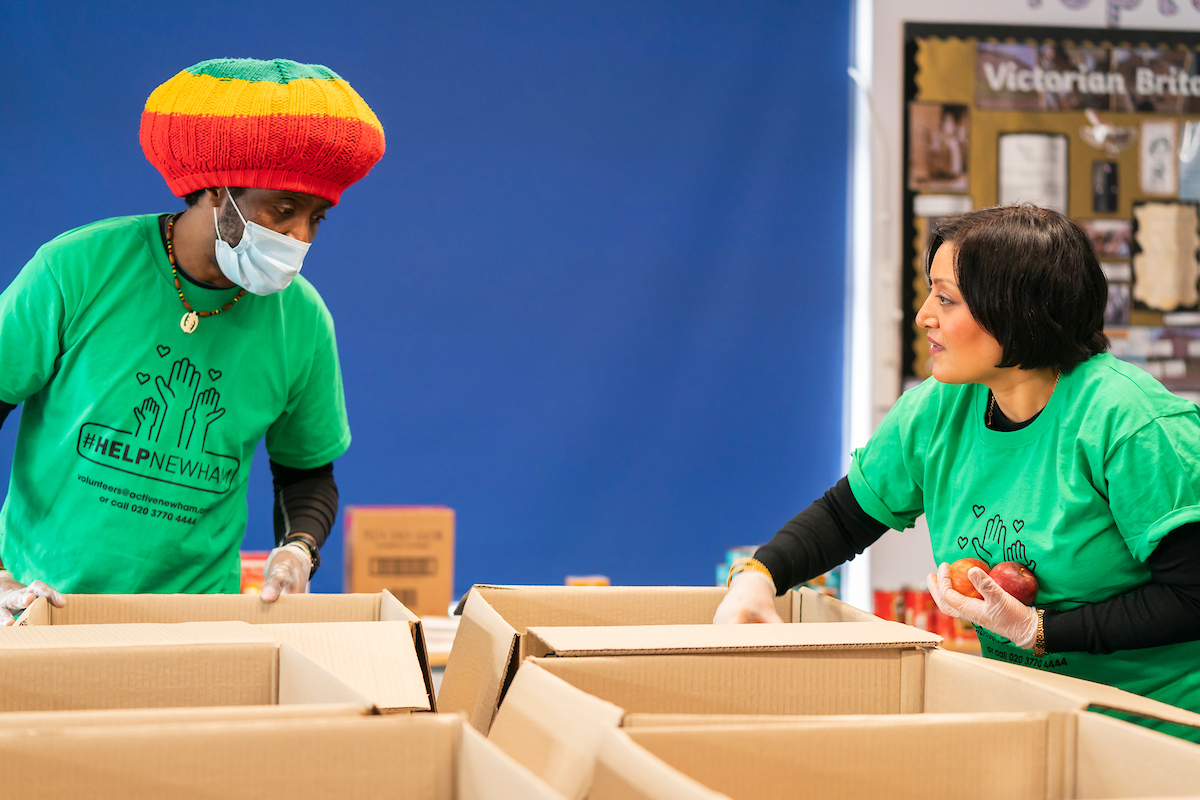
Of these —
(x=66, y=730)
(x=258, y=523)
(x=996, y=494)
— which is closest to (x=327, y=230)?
(x=258, y=523)

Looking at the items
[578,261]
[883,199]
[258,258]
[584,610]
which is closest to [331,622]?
[584,610]

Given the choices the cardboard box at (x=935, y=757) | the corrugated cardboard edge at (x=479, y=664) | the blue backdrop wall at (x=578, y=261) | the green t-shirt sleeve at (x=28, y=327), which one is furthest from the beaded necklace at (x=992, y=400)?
the blue backdrop wall at (x=578, y=261)

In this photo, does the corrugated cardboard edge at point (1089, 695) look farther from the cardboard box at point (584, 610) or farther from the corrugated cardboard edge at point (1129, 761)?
the cardboard box at point (584, 610)

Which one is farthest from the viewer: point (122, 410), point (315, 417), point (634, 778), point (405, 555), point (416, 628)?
point (405, 555)

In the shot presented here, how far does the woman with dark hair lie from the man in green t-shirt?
2.56 feet

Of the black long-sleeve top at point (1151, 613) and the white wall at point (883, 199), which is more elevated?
the white wall at point (883, 199)

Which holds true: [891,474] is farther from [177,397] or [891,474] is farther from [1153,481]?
[177,397]

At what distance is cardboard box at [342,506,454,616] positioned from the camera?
9.25ft

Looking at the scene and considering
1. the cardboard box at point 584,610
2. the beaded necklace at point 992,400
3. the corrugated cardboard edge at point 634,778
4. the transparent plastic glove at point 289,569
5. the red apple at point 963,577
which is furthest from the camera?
the transparent plastic glove at point 289,569

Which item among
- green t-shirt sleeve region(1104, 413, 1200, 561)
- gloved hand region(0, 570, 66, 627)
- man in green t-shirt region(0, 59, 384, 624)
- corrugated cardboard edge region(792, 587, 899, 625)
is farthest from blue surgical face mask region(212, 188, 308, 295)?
green t-shirt sleeve region(1104, 413, 1200, 561)

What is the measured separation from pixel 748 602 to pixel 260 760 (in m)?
0.72

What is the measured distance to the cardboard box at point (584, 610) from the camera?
3.42 ft

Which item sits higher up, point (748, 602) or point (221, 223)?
point (221, 223)

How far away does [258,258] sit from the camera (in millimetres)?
1475
